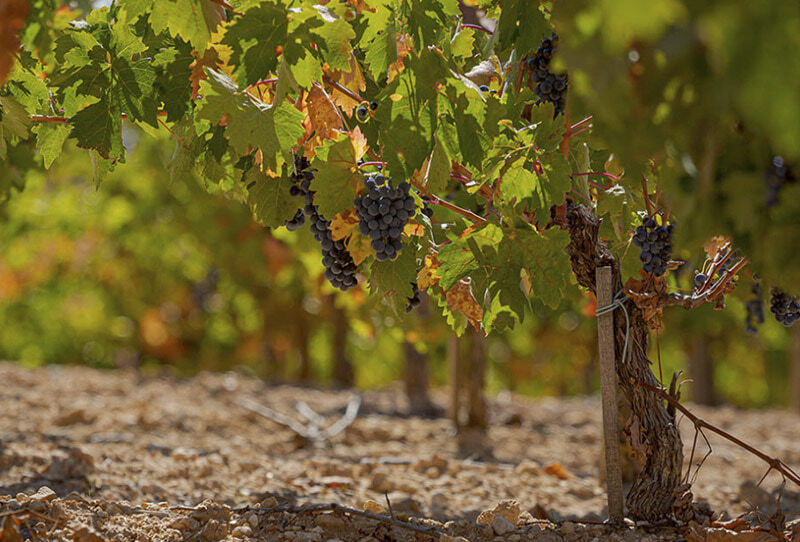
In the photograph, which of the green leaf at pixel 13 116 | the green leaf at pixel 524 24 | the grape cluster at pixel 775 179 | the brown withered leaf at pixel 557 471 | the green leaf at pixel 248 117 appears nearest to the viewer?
the grape cluster at pixel 775 179

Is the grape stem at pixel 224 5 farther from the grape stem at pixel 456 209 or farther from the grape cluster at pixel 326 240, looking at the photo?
the grape stem at pixel 456 209

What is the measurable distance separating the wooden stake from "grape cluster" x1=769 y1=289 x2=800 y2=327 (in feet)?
2.37

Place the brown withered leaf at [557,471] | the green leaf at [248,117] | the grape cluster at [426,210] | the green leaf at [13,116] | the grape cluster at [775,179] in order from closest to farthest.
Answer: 1. the grape cluster at [775,179]
2. the green leaf at [248,117]
3. the green leaf at [13,116]
4. the grape cluster at [426,210]
5. the brown withered leaf at [557,471]

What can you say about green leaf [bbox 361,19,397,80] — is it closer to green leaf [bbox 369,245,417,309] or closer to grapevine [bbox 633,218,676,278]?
green leaf [bbox 369,245,417,309]

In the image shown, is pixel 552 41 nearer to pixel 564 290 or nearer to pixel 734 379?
pixel 564 290

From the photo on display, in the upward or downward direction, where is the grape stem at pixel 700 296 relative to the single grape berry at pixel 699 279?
downward

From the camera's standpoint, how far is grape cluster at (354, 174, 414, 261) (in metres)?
2.43

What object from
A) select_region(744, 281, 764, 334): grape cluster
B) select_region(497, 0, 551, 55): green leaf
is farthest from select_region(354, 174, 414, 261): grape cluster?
select_region(744, 281, 764, 334): grape cluster

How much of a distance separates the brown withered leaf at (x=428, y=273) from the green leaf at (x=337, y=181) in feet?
1.35

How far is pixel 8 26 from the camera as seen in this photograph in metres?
2.04

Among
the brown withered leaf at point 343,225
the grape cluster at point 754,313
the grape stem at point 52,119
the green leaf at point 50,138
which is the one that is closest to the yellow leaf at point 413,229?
the brown withered leaf at point 343,225

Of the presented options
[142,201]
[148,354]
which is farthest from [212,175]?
[148,354]

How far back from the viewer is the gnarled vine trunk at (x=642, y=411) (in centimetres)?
304

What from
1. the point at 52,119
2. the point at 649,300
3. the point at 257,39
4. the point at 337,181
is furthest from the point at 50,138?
the point at 649,300
